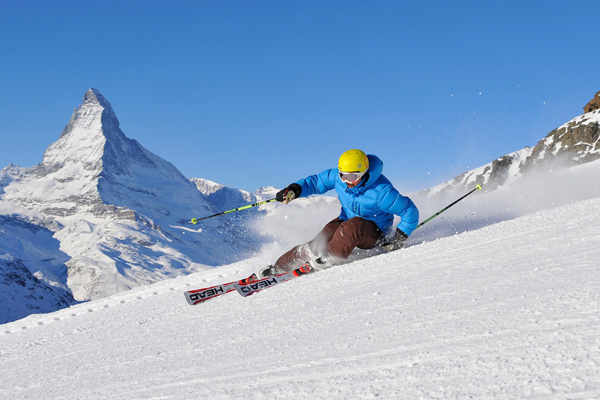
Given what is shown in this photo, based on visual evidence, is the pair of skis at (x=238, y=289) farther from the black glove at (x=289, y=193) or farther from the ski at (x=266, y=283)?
the black glove at (x=289, y=193)

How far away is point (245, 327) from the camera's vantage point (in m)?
4.07

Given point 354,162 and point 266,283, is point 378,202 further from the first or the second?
point 266,283

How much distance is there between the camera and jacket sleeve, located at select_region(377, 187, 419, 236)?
22.1 ft

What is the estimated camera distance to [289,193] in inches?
287

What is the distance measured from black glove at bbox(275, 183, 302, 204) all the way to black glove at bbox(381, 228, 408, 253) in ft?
4.75

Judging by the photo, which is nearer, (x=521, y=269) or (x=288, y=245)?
(x=521, y=269)

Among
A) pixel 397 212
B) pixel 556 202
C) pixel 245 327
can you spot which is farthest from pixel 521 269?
pixel 556 202

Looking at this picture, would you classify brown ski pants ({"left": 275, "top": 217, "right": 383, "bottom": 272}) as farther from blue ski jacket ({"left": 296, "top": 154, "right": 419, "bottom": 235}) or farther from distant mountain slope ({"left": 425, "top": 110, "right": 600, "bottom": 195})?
distant mountain slope ({"left": 425, "top": 110, "right": 600, "bottom": 195})

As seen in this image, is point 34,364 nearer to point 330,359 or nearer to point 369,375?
point 330,359

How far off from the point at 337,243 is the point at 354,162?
1076 mm

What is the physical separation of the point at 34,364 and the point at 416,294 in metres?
3.20

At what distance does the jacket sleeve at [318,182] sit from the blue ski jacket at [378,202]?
0.62 ft

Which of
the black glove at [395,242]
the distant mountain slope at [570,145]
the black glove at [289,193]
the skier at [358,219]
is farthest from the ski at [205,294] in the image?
the distant mountain slope at [570,145]

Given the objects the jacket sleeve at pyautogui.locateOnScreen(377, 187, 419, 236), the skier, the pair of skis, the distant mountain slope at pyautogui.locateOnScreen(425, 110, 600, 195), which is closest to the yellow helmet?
the skier
